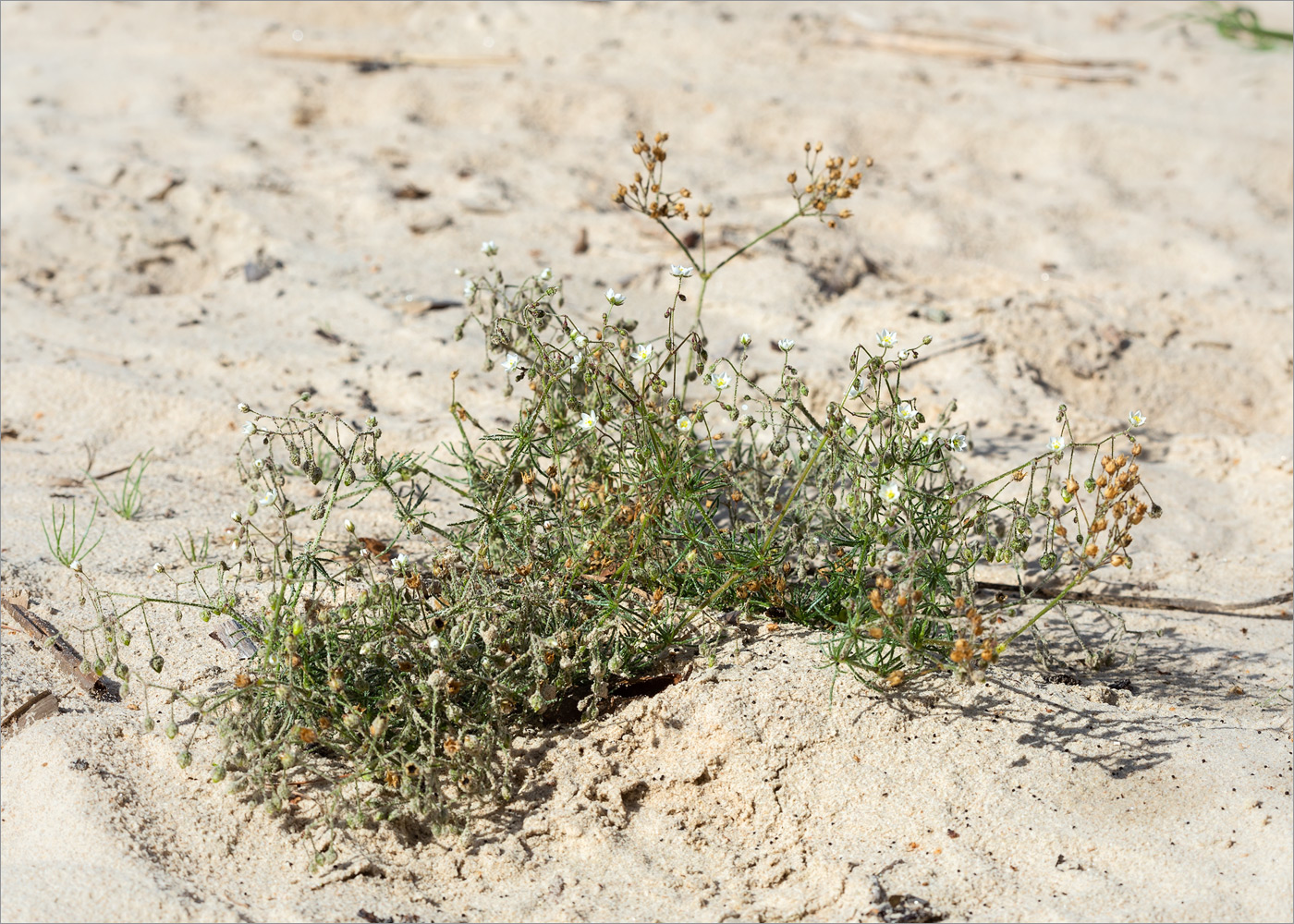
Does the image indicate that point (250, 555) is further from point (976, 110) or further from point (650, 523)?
point (976, 110)

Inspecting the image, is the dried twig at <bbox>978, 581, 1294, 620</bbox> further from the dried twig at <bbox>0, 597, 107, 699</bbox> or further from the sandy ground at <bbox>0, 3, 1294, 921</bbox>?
the dried twig at <bbox>0, 597, 107, 699</bbox>

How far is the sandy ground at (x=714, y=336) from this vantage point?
2.22 m

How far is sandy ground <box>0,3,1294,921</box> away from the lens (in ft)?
7.27

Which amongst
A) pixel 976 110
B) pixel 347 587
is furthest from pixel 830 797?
pixel 976 110

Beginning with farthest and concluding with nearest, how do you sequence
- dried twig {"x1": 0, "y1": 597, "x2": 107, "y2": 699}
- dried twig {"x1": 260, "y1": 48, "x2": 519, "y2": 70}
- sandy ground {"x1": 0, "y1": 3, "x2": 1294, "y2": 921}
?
dried twig {"x1": 260, "y1": 48, "x2": 519, "y2": 70} → dried twig {"x1": 0, "y1": 597, "x2": 107, "y2": 699} → sandy ground {"x1": 0, "y1": 3, "x2": 1294, "y2": 921}

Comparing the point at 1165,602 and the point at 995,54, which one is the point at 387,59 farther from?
the point at 1165,602

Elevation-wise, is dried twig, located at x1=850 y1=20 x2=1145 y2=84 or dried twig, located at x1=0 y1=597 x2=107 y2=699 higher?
dried twig, located at x1=850 y1=20 x2=1145 y2=84

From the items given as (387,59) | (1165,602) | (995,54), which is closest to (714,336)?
(1165,602)

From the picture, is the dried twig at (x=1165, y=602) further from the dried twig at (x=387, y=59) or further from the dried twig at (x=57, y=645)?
the dried twig at (x=387, y=59)

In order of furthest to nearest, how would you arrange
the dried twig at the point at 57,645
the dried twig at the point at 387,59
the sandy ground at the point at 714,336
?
the dried twig at the point at 387,59 < the dried twig at the point at 57,645 < the sandy ground at the point at 714,336

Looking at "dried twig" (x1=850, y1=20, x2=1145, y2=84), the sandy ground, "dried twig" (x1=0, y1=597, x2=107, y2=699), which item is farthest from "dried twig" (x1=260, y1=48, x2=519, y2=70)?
"dried twig" (x1=0, y1=597, x2=107, y2=699)

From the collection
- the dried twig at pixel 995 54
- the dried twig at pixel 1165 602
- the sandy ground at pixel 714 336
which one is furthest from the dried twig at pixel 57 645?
the dried twig at pixel 995 54

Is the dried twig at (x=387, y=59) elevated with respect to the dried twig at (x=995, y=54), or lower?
lower

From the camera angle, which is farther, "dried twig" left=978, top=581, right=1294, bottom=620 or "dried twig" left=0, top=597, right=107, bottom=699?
"dried twig" left=978, top=581, right=1294, bottom=620
